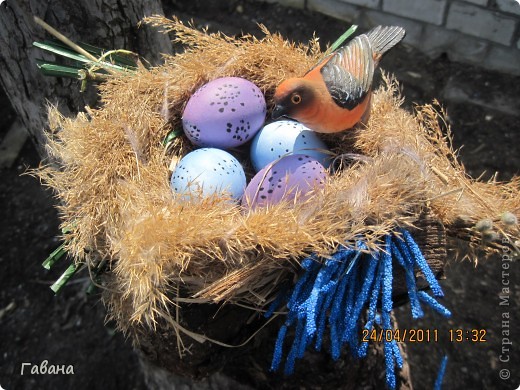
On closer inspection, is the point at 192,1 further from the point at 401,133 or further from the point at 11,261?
the point at 401,133

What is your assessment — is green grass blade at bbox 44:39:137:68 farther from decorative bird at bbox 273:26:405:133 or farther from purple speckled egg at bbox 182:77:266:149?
decorative bird at bbox 273:26:405:133

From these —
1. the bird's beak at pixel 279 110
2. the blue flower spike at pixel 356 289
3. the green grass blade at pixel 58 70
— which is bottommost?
the blue flower spike at pixel 356 289

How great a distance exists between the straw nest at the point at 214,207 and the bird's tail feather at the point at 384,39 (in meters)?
0.11

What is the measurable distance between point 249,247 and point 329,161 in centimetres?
43

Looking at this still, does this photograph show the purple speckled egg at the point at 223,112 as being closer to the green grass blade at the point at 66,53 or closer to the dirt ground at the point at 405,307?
the green grass blade at the point at 66,53

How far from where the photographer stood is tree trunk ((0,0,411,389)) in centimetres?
138

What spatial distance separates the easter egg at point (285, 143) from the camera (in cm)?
130

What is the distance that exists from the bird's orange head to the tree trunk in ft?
1.96

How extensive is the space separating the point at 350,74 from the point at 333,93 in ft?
0.22

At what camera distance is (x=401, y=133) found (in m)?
1.20

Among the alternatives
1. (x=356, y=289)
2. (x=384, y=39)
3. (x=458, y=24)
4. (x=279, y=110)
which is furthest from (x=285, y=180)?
(x=458, y=24)

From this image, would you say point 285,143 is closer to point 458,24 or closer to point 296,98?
point 296,98

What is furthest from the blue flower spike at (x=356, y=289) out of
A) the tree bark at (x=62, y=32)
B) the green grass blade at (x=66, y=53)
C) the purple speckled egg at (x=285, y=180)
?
the tree bark at (x=62, y=32)

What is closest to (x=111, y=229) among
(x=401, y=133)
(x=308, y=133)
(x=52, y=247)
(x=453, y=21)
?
(x=308, y=133)
